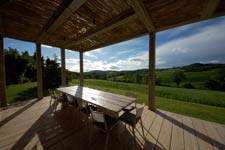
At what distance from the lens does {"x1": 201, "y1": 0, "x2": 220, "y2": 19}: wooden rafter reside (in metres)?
2.17

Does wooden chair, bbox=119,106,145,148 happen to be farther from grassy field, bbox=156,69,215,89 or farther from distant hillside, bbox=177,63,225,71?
distant hillside, bbox=177,63,225,71

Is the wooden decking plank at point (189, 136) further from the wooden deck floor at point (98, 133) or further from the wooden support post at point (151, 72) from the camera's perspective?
the wooden support post at point (151, 72)

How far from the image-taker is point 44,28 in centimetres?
382

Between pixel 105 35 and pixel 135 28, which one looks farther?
pixel 105 35

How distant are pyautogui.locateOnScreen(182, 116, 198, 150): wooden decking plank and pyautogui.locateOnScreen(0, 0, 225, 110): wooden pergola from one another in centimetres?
109

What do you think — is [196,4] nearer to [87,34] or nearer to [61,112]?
[87,34]

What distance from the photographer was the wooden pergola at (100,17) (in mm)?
2430

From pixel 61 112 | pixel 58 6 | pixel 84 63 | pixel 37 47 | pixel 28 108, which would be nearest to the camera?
pixel 58 6

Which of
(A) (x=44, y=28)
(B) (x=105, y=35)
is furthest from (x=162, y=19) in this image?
(A) (x=44, y=28)

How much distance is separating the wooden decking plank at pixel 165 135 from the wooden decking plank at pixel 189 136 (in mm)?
284

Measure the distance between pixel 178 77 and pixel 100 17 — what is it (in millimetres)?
7575

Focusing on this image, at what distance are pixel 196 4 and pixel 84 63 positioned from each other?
18.1ft

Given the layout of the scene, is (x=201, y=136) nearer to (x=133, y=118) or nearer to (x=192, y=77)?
(x=133, y=118)

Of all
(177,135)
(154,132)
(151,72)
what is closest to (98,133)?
(154,132)
